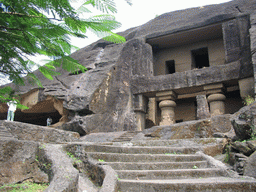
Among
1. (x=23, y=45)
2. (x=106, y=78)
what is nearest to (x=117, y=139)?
(x=106, y=78)

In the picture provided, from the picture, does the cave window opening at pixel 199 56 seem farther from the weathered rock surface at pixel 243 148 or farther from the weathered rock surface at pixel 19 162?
the weathered rock surface at pixel 19 162

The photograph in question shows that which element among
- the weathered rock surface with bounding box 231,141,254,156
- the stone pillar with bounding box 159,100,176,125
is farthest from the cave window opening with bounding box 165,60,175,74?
the weathered rock surface with bounding box 231,141,254,156

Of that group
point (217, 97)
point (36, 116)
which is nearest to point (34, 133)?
point (217, 97)

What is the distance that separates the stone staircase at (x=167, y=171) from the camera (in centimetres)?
305

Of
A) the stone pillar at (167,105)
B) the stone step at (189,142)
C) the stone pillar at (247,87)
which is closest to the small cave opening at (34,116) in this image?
the stone pillar at (167,105)

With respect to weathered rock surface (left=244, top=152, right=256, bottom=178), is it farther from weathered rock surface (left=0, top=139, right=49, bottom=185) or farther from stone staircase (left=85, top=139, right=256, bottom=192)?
weathered rock surface (left=0, top=139, right=49, bottom=185)

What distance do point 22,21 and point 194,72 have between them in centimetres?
1005

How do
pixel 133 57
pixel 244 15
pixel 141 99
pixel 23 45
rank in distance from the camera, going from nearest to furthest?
pixel 23 45 → pixel 244 15 → pixel 141 99 → pixel 133 57

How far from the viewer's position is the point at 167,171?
3.67 m

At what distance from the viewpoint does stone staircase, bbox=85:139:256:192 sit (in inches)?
120

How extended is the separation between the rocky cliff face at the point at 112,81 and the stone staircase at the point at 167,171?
539 centimetres

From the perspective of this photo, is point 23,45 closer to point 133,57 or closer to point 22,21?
point 22,21

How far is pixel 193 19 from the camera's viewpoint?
42.6ft

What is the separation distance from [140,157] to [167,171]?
0.77 meters
